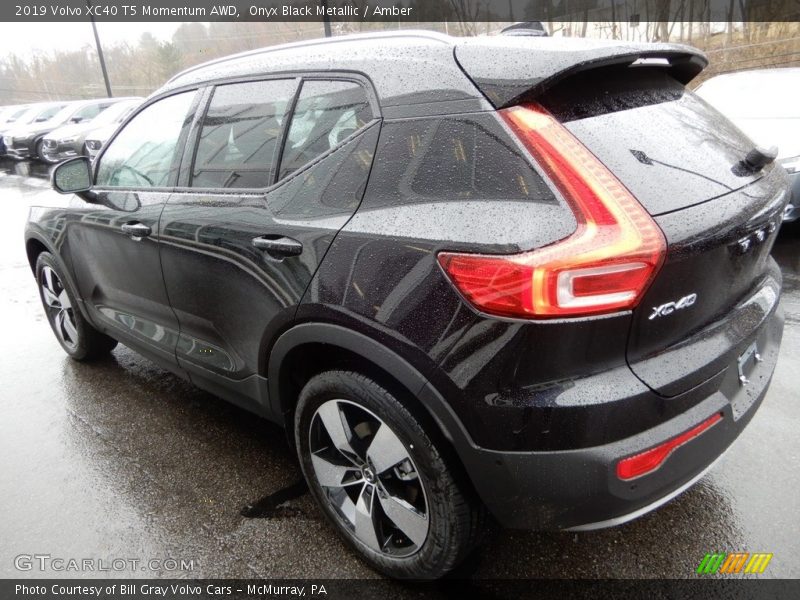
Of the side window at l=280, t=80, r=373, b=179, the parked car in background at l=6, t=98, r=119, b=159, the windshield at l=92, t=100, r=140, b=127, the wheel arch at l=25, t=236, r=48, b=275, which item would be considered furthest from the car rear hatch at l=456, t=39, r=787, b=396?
the parked car in background at l=6, t=98, r=119, b=159

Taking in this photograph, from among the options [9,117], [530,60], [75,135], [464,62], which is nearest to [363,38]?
[464,62]

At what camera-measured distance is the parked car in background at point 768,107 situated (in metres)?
4.95

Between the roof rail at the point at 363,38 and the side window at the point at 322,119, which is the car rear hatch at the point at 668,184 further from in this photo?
the side window at the point at 322,119

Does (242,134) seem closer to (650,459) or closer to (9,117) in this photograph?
(650,459)

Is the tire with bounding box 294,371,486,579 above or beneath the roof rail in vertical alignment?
beneath

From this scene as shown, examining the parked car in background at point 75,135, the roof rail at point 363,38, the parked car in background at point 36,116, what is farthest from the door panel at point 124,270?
the parked car in background at point 36,116

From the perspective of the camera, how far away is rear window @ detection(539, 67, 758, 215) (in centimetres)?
159

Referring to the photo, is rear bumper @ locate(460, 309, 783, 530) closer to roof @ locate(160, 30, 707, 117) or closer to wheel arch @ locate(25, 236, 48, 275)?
roof @ locate(160, 30, 707, 117)

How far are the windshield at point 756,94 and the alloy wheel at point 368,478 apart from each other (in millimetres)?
5598

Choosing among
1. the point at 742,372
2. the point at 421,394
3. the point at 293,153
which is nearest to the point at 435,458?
the point at 421,394

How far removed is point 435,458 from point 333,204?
883 mm

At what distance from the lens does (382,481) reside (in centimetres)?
197

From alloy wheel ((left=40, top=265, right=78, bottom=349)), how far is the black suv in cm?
203

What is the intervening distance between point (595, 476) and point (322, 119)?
58.5 inches
